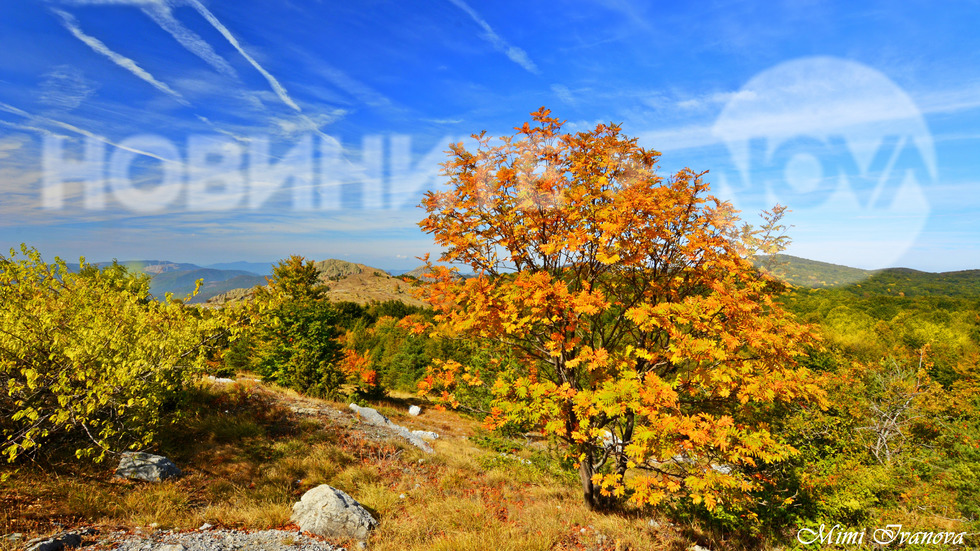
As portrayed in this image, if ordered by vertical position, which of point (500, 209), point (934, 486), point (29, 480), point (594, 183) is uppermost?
point (594, 183)

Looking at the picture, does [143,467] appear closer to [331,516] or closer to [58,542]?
[58,542]

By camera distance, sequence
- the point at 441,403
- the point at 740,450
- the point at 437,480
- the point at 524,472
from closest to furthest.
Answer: the point at 740,450 → the point at 441,403 → the point at 437,480 → the point at 524,472

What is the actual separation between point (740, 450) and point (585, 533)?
3374mm

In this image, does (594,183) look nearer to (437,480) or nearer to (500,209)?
(500,209)

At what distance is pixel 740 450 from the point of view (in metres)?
6.02

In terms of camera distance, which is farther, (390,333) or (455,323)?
(390,333)

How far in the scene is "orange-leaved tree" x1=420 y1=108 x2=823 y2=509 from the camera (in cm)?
602

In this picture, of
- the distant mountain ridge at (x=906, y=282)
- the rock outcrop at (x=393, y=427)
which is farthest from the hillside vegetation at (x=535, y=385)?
the distant mountain ridge at (x=906, y=282)

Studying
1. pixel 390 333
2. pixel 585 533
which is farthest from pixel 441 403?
pixel 390 333

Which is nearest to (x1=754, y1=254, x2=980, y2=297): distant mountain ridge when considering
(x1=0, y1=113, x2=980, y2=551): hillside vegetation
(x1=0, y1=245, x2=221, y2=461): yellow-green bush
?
(x1=0, y1=113, x2=980, y2=551): hillside vegetation

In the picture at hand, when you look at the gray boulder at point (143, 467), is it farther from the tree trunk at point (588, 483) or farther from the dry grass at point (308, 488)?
the tree trunk at point (588, 483)

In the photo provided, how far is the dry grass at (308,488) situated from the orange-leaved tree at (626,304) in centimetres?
160

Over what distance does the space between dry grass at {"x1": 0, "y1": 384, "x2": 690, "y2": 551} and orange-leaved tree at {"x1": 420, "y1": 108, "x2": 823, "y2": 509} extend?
1604mm

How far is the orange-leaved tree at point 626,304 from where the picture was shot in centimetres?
602
